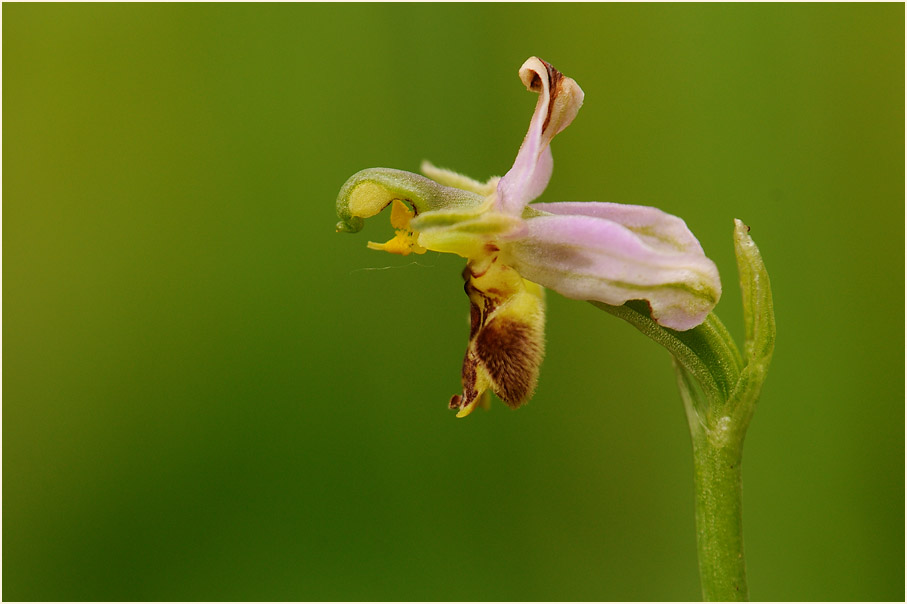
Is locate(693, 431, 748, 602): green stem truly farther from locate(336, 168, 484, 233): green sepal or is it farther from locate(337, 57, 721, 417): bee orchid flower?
locate(336, 168, 484, 233): green sepal

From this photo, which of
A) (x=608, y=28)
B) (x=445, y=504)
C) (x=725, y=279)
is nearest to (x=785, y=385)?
(x=725, y=279)

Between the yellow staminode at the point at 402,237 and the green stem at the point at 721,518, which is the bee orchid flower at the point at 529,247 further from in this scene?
the green stem at the point at 721,518

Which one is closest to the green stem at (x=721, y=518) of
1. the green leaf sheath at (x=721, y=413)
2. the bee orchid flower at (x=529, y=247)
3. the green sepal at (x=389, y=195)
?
the green leaf sheath at (x=721, y=413)

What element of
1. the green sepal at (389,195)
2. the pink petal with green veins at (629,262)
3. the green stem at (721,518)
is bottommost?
the green stem at (721,518)

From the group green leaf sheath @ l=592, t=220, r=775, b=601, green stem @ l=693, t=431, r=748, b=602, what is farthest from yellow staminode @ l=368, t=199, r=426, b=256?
green stem @ l=693, t=431, r=748, b=602

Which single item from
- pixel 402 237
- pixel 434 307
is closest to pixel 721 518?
pixel 402 237

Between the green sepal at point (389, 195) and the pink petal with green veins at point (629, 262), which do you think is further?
the green sepal at point (389, 195)
